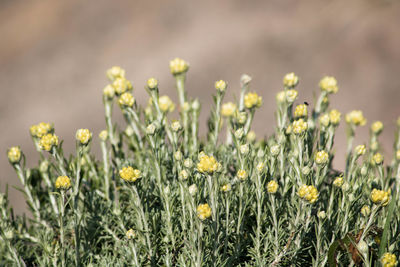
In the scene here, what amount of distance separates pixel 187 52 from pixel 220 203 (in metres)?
4.53

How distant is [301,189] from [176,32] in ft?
17.1

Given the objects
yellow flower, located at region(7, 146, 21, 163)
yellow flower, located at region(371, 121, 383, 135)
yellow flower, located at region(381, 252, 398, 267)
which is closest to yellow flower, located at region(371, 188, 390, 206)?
yellow flower, located at region(381, 252, 398, 267)

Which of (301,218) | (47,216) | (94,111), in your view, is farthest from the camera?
(94,111)

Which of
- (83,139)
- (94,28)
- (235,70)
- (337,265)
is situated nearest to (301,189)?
(337,265)

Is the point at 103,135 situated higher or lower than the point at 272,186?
higher

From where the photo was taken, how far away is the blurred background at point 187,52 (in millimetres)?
5176

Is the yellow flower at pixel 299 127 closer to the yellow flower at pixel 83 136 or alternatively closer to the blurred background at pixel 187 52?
the yellow flower at pixel 83 136

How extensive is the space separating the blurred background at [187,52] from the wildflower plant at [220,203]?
7.82 feet

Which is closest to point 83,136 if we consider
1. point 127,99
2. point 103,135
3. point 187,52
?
point 127,99

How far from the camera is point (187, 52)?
20.1 feet

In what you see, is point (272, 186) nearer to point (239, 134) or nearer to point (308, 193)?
point (308, 193)

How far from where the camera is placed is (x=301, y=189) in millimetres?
1663

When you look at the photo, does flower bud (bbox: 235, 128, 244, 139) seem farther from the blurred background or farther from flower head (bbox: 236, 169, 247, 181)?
the blurred background

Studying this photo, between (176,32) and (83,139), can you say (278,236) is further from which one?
(176,32)
